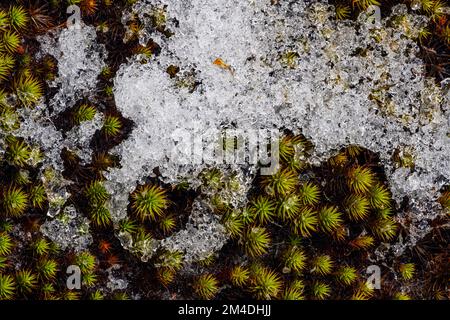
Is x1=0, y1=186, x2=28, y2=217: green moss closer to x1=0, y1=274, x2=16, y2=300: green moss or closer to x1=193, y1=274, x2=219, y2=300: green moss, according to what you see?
x1=0, y1=274, x2=16, y2=300: green moss

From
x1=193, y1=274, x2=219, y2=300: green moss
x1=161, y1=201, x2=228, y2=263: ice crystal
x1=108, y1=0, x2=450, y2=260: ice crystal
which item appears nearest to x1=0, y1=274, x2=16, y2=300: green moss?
x1=108, y1=0, x2=450, y2=260: ice crystal

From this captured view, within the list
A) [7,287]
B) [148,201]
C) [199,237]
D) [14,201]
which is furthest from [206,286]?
[14,201]

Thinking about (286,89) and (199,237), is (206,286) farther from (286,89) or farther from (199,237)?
(286,89)

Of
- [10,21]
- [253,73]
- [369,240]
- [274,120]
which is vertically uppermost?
[10,21]

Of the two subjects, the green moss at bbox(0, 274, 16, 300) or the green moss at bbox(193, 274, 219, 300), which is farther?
the green moss at bbox(193, 274, 219, 300)

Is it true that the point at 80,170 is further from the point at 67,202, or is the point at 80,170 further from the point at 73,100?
the point at 73,100

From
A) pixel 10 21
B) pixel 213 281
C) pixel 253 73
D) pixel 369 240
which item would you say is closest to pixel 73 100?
pixel 10 21

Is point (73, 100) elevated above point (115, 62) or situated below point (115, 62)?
below

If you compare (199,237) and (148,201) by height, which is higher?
(148,201)

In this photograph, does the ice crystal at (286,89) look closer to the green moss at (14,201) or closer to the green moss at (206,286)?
the green moss at (206,286)

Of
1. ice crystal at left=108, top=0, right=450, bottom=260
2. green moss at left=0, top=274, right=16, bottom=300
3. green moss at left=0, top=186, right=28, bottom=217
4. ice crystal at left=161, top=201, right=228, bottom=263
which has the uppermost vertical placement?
ice crystal at left=108, top=0, right=450, bottom=260
